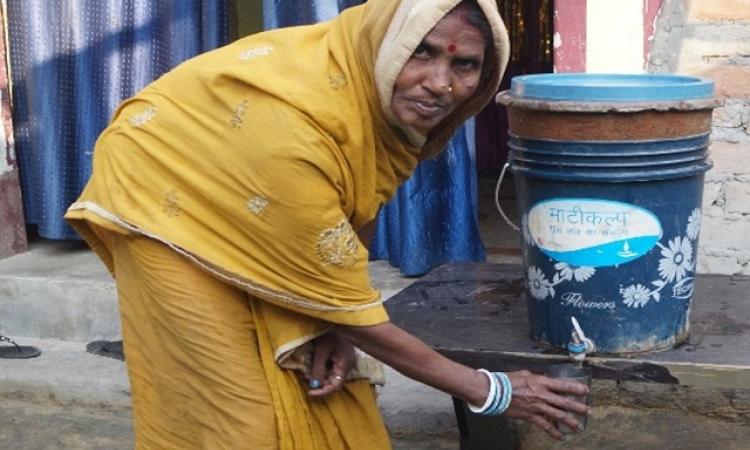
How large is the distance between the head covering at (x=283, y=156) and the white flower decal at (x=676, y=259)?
560 mm

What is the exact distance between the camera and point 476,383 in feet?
7.81

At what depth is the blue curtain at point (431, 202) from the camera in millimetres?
4457

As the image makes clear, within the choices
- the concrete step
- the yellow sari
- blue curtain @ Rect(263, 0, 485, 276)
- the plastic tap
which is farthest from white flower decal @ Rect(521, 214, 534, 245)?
the concrete step

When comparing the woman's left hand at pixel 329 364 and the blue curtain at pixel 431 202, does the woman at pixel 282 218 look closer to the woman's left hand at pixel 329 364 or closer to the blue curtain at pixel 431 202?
the woman's left hand at pixel 329 364

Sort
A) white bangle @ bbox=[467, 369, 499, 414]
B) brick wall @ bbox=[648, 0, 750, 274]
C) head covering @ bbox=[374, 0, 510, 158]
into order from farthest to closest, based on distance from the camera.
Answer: brick wall @ bbox=[648, 0, 750, 274]
white bangle @ bbox=[467, 369, 499, 414]
head covering @ bbox=[374, 0, 510, 158]

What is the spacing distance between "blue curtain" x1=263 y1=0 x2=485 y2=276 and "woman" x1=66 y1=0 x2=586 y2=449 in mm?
1978

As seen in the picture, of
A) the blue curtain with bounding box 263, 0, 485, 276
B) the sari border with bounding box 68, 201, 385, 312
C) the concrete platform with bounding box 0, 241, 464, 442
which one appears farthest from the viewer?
the blue curtain with bounding box 263, 0, 485, 276

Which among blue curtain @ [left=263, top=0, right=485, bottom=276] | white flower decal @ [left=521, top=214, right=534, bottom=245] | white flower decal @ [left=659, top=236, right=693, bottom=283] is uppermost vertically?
white flower decal @ [left=521, top=214, right=534, bottom=245]

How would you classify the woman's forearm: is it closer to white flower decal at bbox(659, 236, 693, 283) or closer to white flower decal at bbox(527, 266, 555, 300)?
white flower decal at bbox(527, 266, 555, 300)

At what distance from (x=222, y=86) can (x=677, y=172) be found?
0.98m

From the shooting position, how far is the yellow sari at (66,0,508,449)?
2.14 metres

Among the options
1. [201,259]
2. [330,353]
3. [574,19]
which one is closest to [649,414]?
[574,19]

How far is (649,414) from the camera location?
4.06 m

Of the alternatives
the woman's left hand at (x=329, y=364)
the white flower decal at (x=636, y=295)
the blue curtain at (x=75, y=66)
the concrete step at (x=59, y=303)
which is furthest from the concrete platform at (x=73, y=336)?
the woman's left hand at (x=329, y=364)
